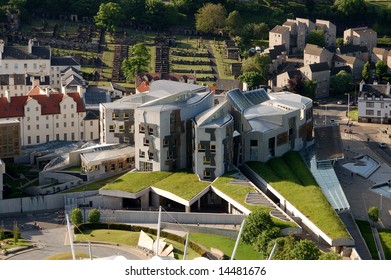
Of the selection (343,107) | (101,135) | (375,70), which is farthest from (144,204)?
(375,70)

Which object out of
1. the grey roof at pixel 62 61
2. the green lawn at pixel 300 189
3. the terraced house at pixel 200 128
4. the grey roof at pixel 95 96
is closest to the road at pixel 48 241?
the terraced house at pixel 200 128

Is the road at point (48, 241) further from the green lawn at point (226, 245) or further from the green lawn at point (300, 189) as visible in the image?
the green lawn at point (300, 189)

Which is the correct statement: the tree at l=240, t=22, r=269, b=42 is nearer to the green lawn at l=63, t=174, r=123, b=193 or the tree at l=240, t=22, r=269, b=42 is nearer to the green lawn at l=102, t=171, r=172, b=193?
the green lawn at l=102, t=171, r=172, b=193

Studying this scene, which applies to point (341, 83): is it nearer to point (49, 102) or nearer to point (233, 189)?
point (49, 102)

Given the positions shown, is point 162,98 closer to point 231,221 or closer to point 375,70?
point 231,221

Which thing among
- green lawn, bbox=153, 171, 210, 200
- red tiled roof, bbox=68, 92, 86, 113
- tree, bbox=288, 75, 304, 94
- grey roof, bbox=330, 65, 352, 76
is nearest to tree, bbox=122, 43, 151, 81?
tree, bbox=288, 75, 304, 94
